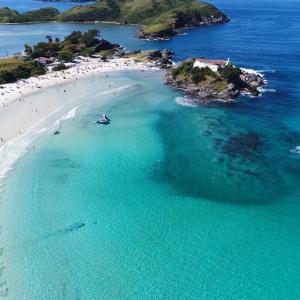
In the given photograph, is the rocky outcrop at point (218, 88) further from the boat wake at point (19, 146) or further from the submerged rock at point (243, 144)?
the boat wake at point (19, 146)

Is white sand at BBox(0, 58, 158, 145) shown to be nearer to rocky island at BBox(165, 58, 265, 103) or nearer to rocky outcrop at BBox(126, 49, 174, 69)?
rocky outcrop at BBox(126, 49, 174, 69)

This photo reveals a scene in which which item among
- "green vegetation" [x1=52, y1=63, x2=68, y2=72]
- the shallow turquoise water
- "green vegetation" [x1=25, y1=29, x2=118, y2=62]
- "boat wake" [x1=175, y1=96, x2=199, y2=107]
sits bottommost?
the shallow turquoise water

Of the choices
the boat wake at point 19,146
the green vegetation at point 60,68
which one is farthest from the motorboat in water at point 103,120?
the green vegetation at point 60,68

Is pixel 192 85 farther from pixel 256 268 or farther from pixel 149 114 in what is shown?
pixel 256 268

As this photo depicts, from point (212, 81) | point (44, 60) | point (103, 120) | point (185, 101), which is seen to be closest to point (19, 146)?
point (103, 120)

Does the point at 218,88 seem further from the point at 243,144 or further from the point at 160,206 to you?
the point at 160,206

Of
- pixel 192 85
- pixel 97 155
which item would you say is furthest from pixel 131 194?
pixel 192 85

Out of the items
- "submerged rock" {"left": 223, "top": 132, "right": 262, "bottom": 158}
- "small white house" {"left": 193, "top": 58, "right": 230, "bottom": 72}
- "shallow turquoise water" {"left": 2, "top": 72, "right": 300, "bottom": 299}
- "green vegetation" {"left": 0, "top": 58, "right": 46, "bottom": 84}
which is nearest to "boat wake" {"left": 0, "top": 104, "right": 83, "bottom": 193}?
"shallow turquoise water" {"left": 2, "top": 72, "right": 300, "bottom": 299}
